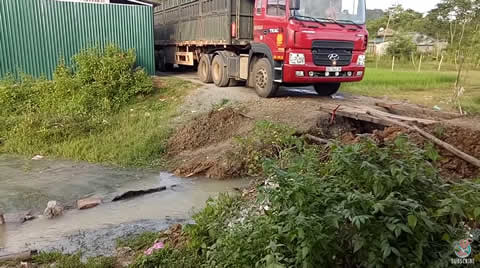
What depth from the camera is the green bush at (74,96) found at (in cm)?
904

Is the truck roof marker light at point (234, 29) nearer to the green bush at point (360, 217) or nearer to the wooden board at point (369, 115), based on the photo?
the wooden board at point (369, 115)

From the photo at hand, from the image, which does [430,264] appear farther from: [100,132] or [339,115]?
[100,132]

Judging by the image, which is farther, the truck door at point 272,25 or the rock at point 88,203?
the truck door at point 272,25

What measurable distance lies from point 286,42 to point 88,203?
215 inches

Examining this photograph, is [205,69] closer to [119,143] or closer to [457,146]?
[119,143]

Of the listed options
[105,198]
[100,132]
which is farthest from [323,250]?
[100,132]

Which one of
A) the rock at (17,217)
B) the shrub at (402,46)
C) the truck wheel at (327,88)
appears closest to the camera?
the rock at (17,217)

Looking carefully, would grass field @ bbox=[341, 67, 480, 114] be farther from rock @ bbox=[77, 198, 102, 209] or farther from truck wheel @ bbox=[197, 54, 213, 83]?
rock @ bbox=[77, 198, 102, 209]

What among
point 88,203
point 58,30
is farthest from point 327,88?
point 58,30

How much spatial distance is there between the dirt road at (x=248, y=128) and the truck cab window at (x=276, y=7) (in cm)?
205

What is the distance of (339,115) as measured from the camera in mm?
7766

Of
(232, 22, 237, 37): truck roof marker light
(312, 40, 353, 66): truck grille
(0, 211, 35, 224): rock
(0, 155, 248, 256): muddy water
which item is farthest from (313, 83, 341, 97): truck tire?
(0, 211, 35, 224): rock

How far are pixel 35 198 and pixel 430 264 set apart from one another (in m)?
5.67

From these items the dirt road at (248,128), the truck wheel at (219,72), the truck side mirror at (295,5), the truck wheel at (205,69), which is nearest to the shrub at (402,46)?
the truck wheel at (205,69)
